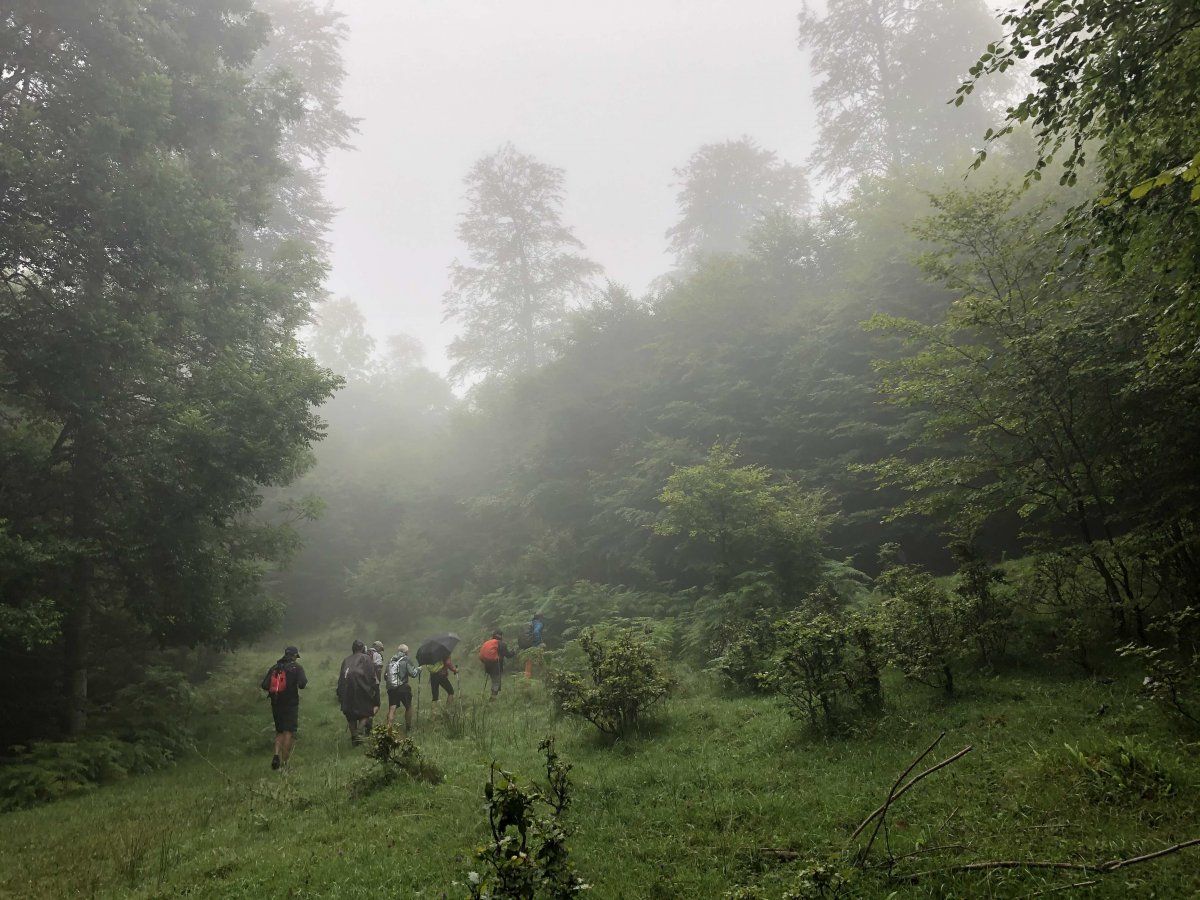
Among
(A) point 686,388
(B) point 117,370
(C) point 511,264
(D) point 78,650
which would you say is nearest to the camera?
(D) point 78,650

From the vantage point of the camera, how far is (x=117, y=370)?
11406 millimetres

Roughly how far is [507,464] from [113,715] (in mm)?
16941

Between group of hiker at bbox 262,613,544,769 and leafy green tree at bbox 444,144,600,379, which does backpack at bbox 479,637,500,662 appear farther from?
leafy green tree at bbox 444,144,600,379

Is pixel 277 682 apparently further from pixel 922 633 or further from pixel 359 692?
pixel 922 633

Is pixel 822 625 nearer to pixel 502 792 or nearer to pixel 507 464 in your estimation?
pixel 502 792

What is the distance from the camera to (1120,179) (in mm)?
5062

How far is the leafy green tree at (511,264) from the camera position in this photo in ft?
115

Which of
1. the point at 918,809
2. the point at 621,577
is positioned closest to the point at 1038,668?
the point at 918,809

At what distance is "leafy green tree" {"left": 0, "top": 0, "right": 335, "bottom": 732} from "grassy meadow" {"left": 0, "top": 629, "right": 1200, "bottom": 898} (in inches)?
155

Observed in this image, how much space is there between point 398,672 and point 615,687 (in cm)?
544

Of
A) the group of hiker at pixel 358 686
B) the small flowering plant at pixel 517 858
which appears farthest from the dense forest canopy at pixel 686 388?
the small flowering plant at pixel 517 858

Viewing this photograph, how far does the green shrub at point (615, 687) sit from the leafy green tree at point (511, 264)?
87.8ft

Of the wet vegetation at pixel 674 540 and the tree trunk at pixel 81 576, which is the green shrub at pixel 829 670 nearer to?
the wet vegetation at pixel 674 540

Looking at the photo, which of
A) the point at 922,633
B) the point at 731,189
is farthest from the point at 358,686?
the point at 731,189
